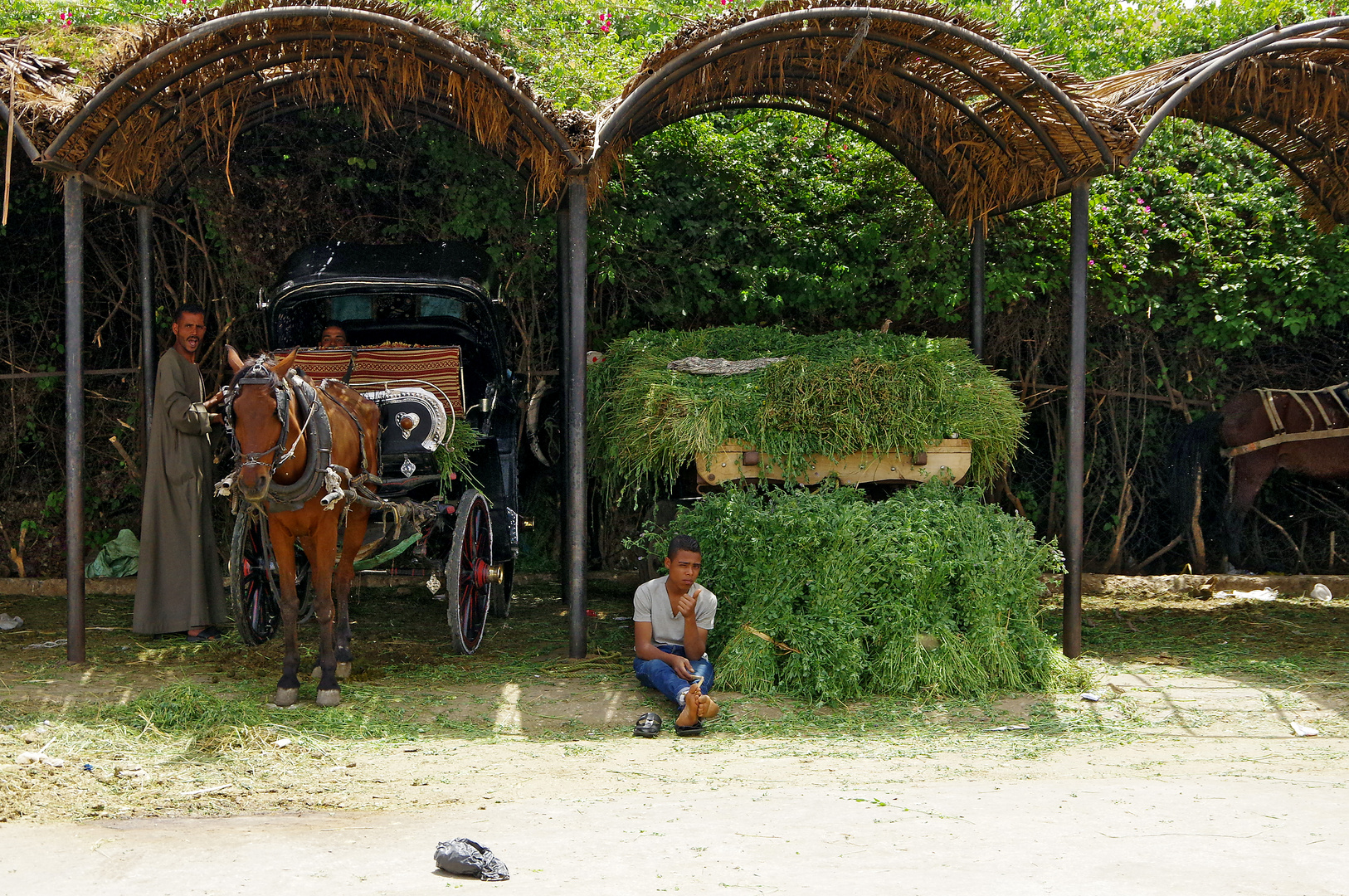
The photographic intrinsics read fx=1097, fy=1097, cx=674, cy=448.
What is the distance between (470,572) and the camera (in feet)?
24.3

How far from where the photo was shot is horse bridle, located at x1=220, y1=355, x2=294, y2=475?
18.3ft

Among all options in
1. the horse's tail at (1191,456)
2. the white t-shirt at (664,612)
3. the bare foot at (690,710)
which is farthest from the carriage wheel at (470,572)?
the horse's tail at (1191,456)

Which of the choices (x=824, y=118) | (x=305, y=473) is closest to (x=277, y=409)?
(x=305, y=473)

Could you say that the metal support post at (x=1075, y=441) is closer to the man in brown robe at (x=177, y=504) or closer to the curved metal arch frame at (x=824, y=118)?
the curved metal arch frame at (x=824, y=118)

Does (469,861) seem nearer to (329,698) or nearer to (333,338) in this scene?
(329,698)

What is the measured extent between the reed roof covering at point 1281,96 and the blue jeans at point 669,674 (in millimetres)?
4562

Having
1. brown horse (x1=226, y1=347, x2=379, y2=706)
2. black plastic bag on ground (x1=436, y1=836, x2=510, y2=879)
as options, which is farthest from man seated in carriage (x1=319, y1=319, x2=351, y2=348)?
black plastic bag on ground (x1=436, y1=836, x2=510, y2=879)

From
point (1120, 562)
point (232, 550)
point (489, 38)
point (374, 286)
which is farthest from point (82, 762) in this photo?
point (1120, 562)

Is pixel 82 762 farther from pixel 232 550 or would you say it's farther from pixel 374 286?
pixel 374 286

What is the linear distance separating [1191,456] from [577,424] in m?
5.97

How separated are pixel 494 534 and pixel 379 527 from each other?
116cm

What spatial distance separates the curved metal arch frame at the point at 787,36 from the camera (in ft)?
22.6

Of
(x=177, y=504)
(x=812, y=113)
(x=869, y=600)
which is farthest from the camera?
(x=812, y=113)

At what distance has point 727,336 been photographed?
8273 millimetres
